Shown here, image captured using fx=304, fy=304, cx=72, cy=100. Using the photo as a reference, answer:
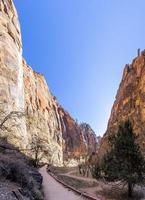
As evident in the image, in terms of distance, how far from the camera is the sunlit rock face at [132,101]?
74.6 m

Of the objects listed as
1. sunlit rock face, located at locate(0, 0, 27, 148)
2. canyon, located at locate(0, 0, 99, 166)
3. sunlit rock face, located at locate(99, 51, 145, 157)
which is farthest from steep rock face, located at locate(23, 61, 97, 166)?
sunlit rock face, located at locate(99, 51, 145, 157)

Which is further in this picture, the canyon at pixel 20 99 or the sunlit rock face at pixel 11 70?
the sunlit rock face at pixel 11 70

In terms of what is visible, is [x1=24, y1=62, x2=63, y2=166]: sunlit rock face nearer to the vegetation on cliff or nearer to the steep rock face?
the steep rock face

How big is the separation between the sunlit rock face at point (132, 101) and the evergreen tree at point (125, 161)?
4299cm

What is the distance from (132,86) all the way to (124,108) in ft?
22.6

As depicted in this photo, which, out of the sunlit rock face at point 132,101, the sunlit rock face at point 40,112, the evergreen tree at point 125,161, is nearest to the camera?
the evergreen tree at point 125,161

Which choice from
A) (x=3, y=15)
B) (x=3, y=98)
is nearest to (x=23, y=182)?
(x=3, y=98)

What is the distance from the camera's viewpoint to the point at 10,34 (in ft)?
236

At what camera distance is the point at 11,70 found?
62438 mm

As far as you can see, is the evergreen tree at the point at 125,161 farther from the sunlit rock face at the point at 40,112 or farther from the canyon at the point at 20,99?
the sunlit rock face at the point at 40,112

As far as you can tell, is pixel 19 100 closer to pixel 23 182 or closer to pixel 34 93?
pixel 34 93

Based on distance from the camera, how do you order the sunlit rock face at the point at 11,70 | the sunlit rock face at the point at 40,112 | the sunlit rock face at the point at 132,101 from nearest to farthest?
the sunlit rock face at the point at 11,70
the sunlit rock face at the point at 132,101
the sunlit rock face at the point at 40,112

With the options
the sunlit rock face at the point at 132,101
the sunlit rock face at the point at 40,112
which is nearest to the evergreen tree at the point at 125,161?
the sunlit rock face at the point at 132,101

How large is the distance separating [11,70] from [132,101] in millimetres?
35250
